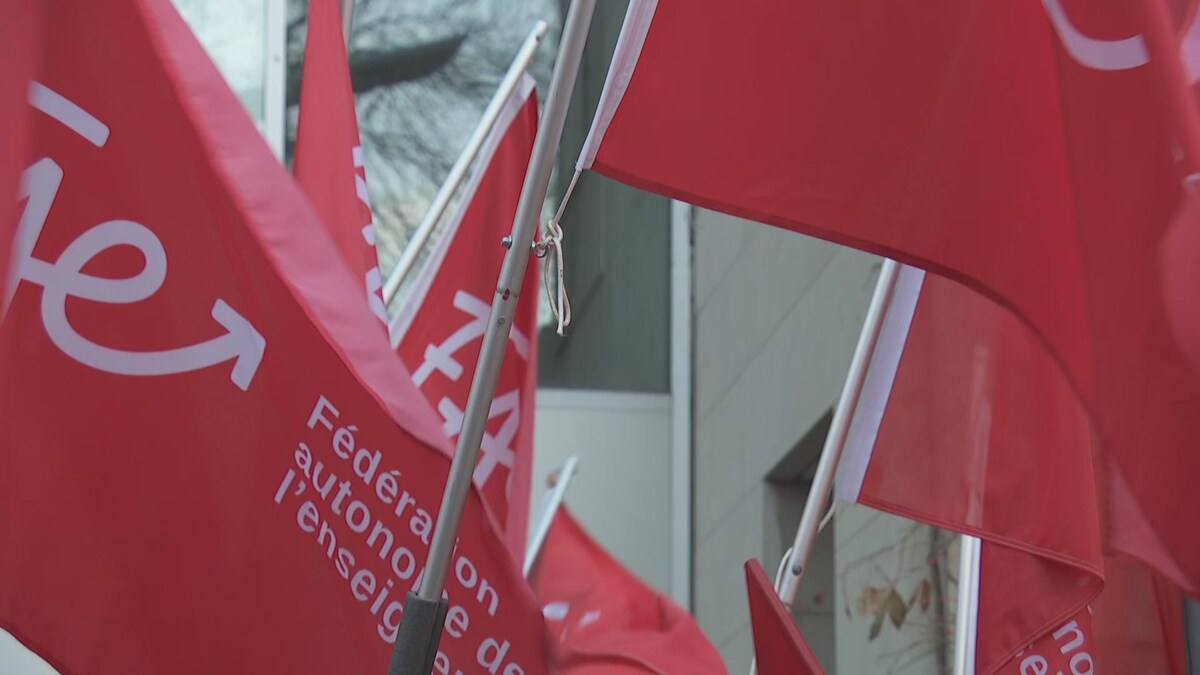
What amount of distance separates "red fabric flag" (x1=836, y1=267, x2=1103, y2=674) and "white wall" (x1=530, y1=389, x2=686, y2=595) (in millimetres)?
5941

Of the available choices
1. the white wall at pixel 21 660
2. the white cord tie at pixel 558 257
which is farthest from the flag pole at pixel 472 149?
the white cord tie at pixel 558 257

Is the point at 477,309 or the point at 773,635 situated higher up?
the point at 477,309

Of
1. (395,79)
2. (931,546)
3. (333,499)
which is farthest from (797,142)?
(395,79)

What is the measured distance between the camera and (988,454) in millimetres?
4785

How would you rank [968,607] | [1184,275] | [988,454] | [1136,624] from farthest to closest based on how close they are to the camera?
[968,607] → [1136,624] → [988,454] → [1184,275]

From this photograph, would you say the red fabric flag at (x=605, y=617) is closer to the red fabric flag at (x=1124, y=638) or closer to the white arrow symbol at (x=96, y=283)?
the red fabric flag at (x=1124, y=638)

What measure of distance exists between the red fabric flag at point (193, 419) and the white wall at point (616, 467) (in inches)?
264

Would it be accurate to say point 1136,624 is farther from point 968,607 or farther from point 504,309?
point 504,309

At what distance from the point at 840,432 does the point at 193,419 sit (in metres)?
2.34

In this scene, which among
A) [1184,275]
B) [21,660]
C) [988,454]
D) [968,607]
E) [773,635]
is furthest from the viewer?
[21,660]

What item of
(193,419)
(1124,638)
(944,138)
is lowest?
(1124,638)

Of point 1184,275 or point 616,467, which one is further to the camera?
point 616,467

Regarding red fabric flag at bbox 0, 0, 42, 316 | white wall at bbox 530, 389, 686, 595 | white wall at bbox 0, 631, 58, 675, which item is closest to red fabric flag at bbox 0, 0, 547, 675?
red fabric flag at bbox 0, 0, 42, 316

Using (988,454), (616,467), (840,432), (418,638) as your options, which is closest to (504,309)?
(418,638)
